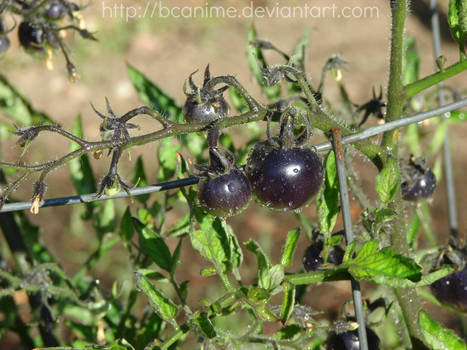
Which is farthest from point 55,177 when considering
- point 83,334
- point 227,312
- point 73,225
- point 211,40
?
point 227,312

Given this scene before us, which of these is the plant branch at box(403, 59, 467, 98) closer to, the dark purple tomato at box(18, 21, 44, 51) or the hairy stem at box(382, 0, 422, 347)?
the hairy stem at box(382, 0, 422, 347)

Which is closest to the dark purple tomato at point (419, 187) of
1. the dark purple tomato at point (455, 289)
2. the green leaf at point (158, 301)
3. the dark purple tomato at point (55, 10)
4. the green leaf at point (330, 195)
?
the dark purple tomato at point (455, 289)

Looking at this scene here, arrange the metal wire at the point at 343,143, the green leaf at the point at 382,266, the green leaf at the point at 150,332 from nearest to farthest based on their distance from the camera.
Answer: the green leaf at the point at 382,266
the metal wire at the point at 343,143
the green leaf at the point at 150,332

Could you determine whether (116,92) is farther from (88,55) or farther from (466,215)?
(466,215)

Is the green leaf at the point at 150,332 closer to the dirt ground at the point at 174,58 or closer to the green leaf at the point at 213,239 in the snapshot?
the green leaf at the point at 213,239

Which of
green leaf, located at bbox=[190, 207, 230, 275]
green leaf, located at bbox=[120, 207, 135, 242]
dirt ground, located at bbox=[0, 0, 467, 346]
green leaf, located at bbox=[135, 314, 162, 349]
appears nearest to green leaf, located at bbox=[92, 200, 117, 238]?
green leaf, located at bbox=[120, 207, 135, 242]

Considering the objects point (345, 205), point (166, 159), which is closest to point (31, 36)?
point (166, 159)
